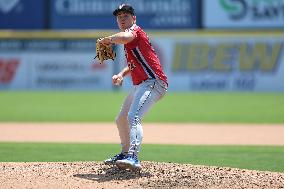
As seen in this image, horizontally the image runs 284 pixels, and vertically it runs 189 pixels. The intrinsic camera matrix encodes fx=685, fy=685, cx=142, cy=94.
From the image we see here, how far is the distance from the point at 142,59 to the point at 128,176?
1255mm

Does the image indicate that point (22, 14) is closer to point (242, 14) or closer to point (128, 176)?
point (242, 14)

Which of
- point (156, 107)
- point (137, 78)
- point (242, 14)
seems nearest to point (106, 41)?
point (137, 78)

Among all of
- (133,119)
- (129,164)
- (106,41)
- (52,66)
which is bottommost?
(52,66)

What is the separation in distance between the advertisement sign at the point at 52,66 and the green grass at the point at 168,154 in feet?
46.9

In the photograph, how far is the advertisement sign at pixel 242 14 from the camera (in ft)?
82.9

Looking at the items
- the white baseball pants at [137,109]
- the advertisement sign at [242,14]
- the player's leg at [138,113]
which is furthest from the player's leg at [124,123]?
the advertisement sign at [242,14]

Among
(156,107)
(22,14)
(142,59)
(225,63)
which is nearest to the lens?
(142,59)

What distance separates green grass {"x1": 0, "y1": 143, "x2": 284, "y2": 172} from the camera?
29.2 ft

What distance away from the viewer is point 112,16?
84.4 feet

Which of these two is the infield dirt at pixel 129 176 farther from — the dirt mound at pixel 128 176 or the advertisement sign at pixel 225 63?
the advertisement sign at pixel 225 63

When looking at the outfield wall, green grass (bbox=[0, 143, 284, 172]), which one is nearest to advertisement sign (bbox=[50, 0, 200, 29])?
the outfield wall

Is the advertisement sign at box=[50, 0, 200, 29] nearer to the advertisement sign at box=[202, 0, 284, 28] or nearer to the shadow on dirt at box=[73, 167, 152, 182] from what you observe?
the advertisement sign at box=[202, 0, 284, 28]

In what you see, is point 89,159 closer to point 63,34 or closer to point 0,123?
point 0,123

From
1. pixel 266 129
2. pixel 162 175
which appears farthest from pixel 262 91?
pixel 162 175
